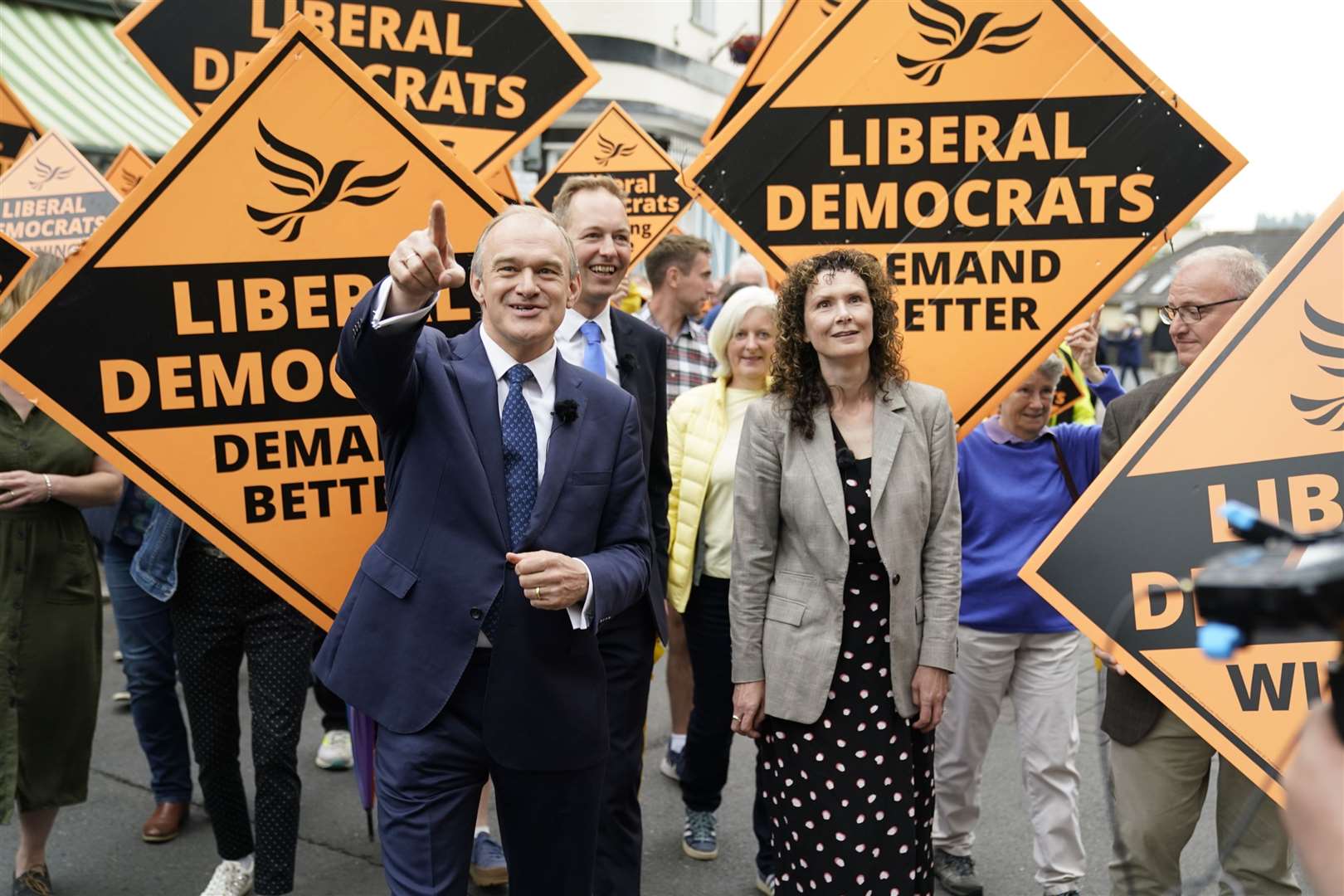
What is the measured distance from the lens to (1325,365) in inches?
106

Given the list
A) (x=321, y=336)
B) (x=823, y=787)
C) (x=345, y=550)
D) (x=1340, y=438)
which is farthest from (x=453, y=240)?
(x=1340, y=438)

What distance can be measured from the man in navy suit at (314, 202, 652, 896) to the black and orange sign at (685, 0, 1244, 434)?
117cm

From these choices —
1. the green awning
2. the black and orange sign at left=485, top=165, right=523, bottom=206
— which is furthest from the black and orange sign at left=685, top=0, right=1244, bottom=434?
the green awning

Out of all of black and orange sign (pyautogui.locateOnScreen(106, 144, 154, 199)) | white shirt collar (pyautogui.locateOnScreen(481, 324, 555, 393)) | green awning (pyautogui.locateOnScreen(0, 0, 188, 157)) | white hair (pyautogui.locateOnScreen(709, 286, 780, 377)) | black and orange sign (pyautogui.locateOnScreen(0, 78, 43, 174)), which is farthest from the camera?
green awning (pyautogui.locateOnScreen(0, 0, 188, 157))

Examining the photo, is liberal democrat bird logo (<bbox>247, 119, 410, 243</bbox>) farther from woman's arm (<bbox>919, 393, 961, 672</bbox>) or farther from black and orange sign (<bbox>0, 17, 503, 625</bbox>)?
woman's arm (<bbox>919, 393, 961, 672</bbox>)

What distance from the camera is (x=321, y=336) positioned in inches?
140

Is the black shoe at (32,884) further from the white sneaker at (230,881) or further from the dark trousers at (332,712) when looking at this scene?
the dark trousers at (332,712)

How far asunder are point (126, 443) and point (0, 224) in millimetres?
4768

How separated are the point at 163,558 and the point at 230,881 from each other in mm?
1112

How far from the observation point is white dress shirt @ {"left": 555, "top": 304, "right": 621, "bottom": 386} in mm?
4051

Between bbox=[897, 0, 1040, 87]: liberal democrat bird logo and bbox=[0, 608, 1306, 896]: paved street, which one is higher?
bbox=[897, 0, 1040, 87]: liberal democrat bird logo

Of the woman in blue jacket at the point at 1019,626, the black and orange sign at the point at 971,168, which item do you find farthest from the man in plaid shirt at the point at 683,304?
the black and orange sign at the point at 971,168

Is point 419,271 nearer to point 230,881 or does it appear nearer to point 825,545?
point 825,545

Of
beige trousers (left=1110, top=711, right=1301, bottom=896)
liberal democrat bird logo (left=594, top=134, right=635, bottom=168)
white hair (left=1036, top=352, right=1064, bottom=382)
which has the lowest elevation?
beige trousers (left=1110, top=711, right=1301, bottom=896)
